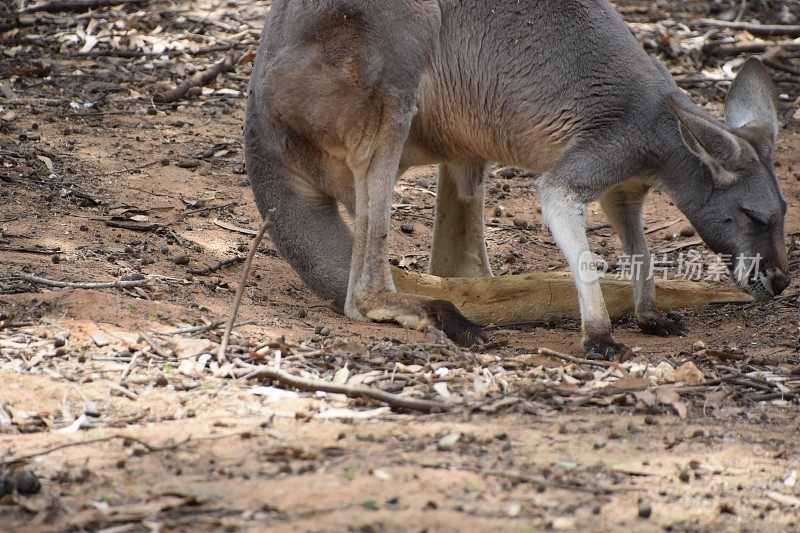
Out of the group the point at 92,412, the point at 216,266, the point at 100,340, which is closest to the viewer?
the point at 92,412

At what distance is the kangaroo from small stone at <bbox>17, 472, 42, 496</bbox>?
246 centimetres

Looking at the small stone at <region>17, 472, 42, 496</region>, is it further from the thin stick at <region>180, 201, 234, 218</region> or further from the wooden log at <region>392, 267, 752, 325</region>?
the thin stick at <region>180, 201, 234, 218</region>

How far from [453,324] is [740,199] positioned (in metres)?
1.57

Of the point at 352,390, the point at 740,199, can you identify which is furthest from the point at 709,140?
the point at 352,390

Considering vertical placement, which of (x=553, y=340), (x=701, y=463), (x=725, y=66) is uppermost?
(x=725, y=66)

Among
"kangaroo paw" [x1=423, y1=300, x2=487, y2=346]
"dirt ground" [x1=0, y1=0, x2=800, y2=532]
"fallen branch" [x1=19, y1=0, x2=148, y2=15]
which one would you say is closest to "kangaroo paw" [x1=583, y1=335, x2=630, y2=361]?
"dirt ground" [x1=0, y1=0, x2=800, y2=532]

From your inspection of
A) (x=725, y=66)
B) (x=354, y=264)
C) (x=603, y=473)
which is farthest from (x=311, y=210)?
(x=725, y=66)

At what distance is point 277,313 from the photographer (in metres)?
5.22

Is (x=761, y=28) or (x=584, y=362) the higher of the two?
(x=761, y=28)

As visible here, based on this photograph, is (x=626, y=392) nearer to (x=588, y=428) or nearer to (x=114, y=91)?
(x=588, y=428)

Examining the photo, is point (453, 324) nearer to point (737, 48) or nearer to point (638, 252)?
point (638, 252)

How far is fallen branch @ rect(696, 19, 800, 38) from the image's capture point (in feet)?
31.0

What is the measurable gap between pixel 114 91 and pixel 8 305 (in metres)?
4.13

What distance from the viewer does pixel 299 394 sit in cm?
383
